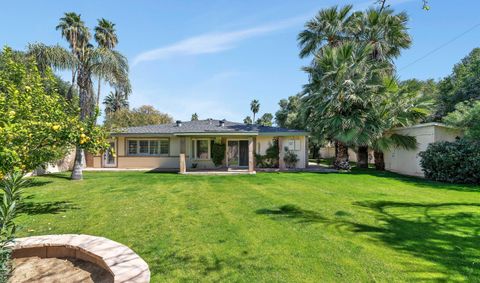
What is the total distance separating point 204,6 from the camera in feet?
36.8

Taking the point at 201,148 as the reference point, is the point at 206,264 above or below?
below

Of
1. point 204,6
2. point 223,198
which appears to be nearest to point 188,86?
point 204,6

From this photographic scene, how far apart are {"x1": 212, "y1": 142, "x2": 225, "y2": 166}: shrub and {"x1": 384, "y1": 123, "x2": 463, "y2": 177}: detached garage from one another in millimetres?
12187

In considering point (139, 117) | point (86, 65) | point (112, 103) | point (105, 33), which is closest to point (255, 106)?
point (139, 117)

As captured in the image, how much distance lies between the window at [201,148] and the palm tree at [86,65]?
686 cm

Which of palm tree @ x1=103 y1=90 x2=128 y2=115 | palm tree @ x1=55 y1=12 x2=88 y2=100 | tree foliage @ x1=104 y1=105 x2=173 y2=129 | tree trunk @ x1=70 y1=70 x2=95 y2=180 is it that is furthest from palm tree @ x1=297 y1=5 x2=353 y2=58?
palm tree @ x1=103 y1=90 x2=128 y2=115

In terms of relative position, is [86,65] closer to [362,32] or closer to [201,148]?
[201,148]

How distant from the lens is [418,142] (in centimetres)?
1591

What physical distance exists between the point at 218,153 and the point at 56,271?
15656 millimetres

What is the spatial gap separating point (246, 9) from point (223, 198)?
8179 millimetres

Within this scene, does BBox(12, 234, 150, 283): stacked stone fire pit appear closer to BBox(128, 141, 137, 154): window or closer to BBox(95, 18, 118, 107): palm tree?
BBox(128, 141, 137, 154): window

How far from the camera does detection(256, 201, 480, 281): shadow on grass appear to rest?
3882mm

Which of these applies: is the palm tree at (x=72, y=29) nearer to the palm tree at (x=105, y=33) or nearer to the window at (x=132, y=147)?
the palm tree at (x=105, y=33)

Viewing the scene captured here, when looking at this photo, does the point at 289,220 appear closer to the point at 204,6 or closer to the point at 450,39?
the point at 204,6
